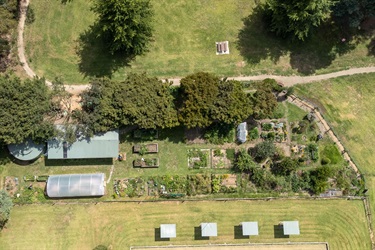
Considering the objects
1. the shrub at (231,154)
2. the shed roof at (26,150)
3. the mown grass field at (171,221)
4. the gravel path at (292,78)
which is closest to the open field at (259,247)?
the mown grass field at (171,221)

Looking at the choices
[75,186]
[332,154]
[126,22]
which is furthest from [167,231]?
[126,22]

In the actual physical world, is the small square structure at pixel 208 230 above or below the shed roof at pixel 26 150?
below

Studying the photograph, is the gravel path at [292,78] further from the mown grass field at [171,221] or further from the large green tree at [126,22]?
the mown grass field at [171,221]

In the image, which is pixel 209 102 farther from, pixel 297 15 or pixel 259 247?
pixel 259 247

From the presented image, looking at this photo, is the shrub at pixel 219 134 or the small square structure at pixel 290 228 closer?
the small square structure at pixel 290 228

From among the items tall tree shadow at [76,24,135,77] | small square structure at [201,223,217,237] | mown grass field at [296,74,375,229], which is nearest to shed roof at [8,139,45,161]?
tall tree shadow at [76,24,135,77]

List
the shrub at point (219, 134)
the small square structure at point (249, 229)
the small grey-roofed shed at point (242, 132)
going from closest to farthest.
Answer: the small square structure at point (249, 229)
the small grey-roofed shed at point (242, 132)
the shrub at point (219, 134)
